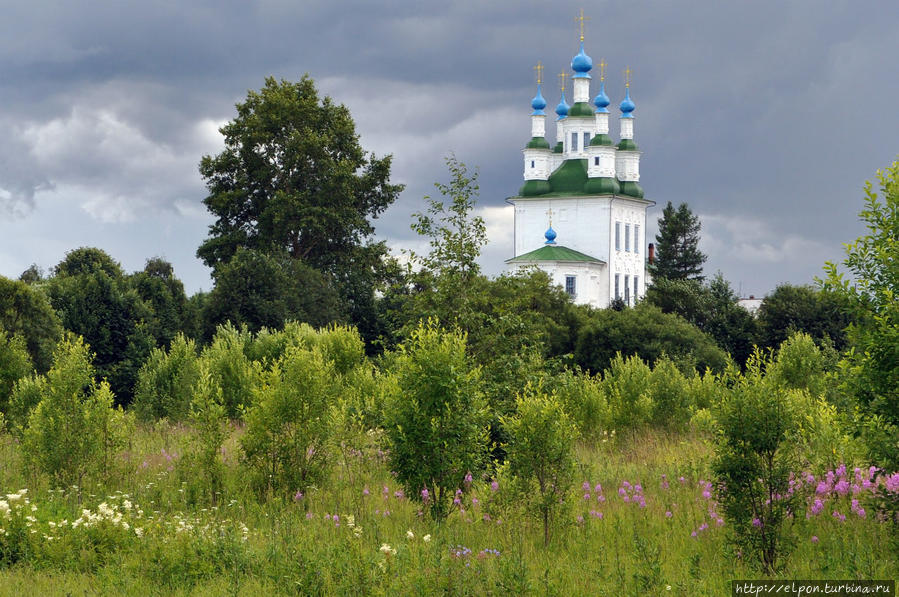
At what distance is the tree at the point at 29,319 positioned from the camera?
97.4 feet

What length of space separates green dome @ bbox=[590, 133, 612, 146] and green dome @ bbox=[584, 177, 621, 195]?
290 cm

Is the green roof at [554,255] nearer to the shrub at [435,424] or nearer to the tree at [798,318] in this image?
the tree at [798,318]

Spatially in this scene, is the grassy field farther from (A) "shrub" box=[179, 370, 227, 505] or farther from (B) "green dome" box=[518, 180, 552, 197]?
(B) "green dome" box=[518, 180, 552, 197]

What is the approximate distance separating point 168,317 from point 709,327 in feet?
105

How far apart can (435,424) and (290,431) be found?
3.63 meters

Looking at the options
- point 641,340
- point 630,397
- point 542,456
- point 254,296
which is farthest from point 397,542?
point 641,340

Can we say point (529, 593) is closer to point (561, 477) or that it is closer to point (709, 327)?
point (561, 477)

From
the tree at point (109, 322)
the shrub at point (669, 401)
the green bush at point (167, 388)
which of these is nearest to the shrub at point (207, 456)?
the green bush at point (167, 388)

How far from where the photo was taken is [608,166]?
3226 inches

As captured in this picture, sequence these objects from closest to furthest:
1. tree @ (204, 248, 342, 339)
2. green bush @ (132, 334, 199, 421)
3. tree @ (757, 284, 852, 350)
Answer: green bush @ (132, 334, 199, 421), tree @ (204, 248, 342, 339), tree @ (757, 284, 852, 350)

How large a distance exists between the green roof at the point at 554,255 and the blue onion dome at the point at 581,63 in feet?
53.6

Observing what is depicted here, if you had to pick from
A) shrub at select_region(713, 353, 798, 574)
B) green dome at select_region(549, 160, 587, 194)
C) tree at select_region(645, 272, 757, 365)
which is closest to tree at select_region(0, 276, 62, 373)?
shrub at select_region(713, 353, 798, 574)

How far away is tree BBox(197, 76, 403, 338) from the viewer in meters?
50.0

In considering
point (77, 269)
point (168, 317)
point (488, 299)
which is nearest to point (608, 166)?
point (77, 269)
